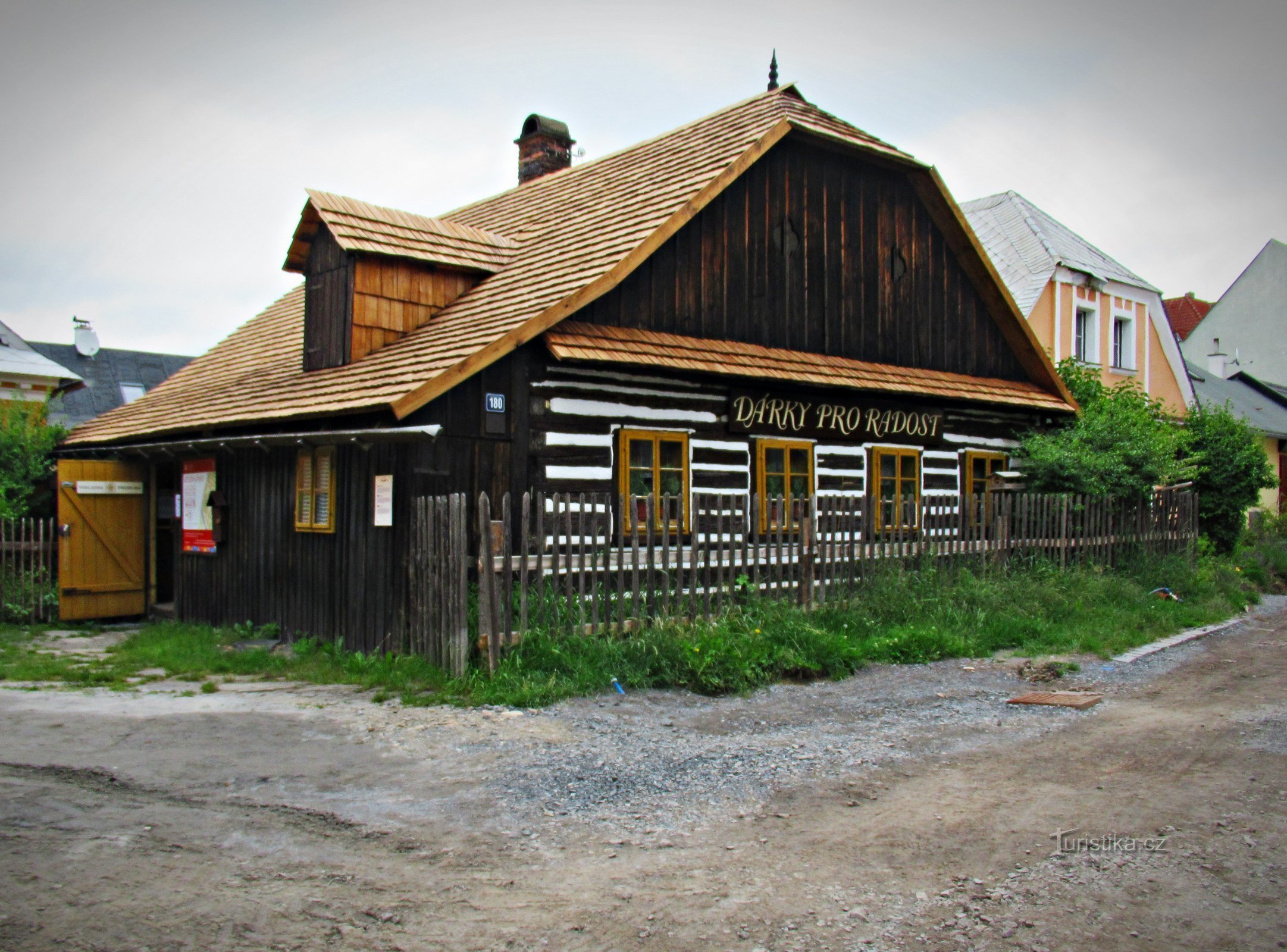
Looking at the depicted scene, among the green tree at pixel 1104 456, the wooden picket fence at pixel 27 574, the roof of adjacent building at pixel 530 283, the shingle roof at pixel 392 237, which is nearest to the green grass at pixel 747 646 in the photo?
the wooden picket fence at pixel 27 574

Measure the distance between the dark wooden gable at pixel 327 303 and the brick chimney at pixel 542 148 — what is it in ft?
24.3

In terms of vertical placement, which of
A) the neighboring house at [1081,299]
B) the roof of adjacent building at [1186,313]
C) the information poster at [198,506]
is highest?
the roof of adjacent building at [1186,313]

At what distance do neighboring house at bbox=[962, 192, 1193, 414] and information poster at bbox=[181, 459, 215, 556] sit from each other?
17.0 m

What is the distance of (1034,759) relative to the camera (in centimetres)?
646

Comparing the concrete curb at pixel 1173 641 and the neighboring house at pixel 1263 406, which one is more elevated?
the neighboring house at pixel 1263 406

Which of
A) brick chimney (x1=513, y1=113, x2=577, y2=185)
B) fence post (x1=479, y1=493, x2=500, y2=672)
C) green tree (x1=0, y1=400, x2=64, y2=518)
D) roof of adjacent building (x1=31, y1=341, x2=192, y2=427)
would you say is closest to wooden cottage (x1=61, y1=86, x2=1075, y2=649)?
green tree (x1=0, y1=400, x2=64, y2=518)

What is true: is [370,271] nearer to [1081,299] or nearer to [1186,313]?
[1081,299]

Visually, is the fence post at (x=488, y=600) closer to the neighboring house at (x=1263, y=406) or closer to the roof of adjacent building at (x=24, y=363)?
the roof of adjacent building at (x=24, y=363)

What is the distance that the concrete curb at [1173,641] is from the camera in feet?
34.3

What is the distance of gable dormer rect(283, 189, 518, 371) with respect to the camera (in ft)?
37.7

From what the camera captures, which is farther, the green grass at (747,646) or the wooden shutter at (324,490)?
the wooden shutter at (324,490)

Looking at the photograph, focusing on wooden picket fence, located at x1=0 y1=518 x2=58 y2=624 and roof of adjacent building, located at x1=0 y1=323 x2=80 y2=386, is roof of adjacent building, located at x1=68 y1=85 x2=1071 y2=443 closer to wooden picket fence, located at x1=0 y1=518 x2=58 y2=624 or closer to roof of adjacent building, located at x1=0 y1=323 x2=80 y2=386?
wooden picket fence, located at x1=0 y1=518 x2=58 y2=624

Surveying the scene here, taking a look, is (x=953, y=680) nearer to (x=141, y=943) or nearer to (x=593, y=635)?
(x=593, y=635)

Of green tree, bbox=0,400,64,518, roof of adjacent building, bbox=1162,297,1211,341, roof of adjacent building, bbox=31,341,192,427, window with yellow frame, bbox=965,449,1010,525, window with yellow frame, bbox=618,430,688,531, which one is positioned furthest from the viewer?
roof of adjacent building, bbox=1162,297,1211,341
